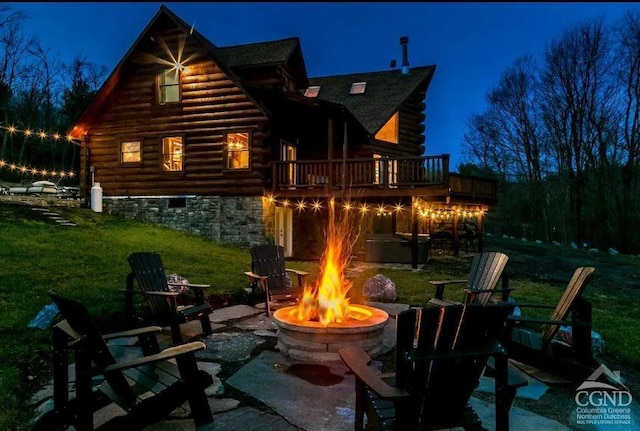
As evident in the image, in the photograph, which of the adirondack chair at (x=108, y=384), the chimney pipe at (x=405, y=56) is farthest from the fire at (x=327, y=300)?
the chimney pipe at (x=405, y=56)

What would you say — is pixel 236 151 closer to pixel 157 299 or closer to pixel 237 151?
pixel 237 151

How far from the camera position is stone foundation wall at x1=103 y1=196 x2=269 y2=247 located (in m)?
16.3

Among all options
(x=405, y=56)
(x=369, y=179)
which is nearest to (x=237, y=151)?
(x=369, y=179)

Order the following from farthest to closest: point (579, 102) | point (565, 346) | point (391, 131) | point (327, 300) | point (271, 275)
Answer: point (579, 102) → point (391, 131) → point (271, 275) → point (327, 300) → point (565, 346)

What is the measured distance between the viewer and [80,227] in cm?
1446

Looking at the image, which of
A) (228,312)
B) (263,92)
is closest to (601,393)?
(228,312)

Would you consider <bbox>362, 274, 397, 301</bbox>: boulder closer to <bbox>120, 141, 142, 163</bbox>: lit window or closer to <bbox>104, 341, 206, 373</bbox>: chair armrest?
<bbox>104, 341, 206, 373</bbox>: chair armrest

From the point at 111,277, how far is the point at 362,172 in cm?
916

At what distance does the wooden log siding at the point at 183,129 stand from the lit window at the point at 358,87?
9.15m

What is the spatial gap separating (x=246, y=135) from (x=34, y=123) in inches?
1072

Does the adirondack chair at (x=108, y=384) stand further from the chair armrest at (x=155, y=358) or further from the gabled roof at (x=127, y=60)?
the gabled roof at (x=127, y=60)

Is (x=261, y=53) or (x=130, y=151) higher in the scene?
(x=261, y=53)

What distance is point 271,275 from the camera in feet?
24.0

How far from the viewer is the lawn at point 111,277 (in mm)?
4477
